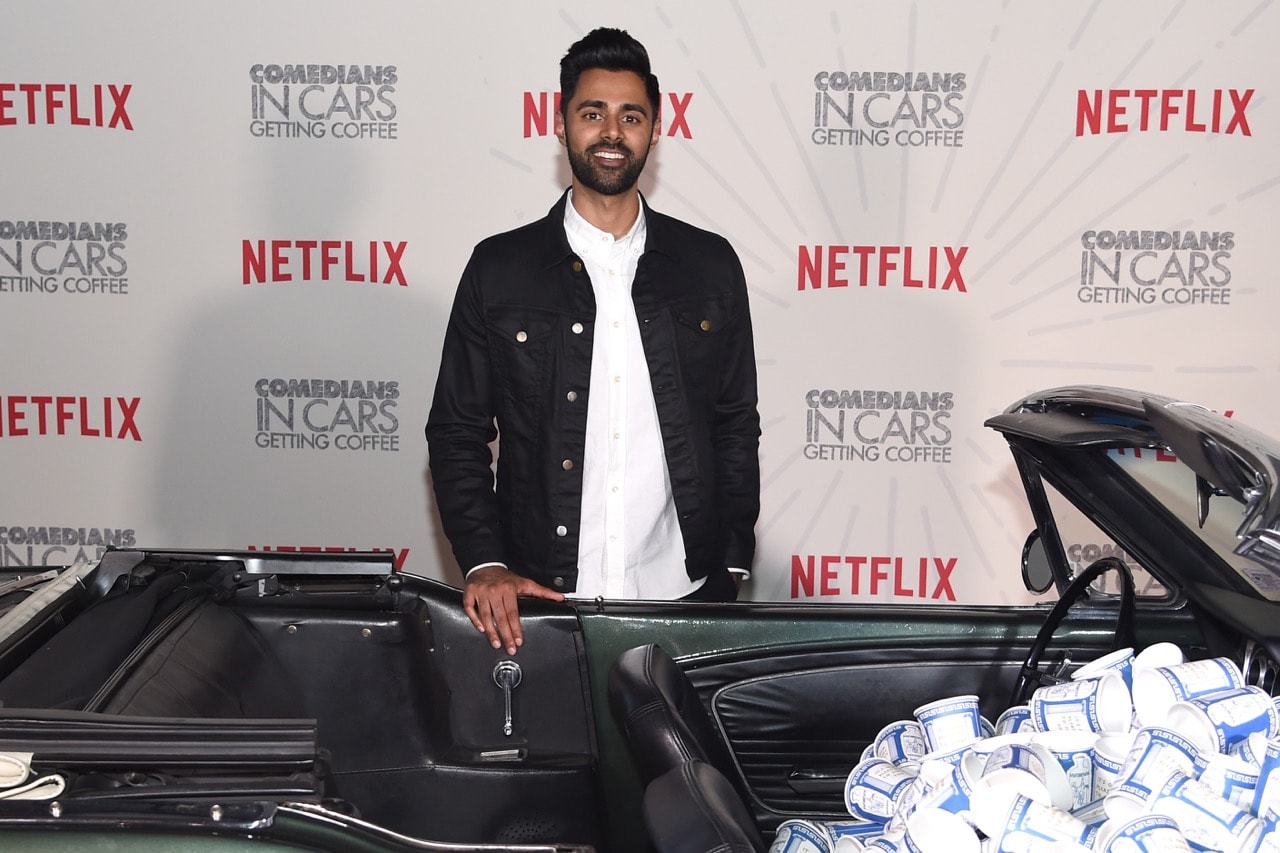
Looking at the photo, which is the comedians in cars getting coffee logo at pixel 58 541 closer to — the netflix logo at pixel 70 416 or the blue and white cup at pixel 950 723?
the netflix logo at pixel 70 416

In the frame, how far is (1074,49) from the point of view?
11.7ft

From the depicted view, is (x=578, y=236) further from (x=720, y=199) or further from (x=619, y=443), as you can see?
(x=720, y=199)

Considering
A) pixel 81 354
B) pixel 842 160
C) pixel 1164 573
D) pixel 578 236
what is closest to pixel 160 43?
pixel 81 354

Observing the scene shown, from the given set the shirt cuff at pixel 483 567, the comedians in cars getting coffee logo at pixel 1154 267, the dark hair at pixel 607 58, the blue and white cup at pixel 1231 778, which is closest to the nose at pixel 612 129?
the dark hair at pixel 607 58

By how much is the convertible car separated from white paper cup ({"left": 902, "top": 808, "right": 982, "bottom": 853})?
18 cm

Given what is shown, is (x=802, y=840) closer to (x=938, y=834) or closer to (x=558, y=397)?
(x=938, y=834)

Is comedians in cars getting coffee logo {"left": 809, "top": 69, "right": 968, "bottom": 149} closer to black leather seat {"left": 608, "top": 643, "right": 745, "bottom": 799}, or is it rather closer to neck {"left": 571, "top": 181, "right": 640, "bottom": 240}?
neck {"left": 571, "top": 181, "right": 640, "bottom": 240}

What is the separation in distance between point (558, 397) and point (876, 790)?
124 cm

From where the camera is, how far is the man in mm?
2490

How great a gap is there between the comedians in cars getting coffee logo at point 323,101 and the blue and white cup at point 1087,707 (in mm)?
2857

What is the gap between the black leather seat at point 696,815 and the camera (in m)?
1.23

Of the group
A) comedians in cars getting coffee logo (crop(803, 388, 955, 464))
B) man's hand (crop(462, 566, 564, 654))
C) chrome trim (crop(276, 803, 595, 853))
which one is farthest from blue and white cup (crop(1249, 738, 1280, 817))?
comedians in cars getting coffee logo (crop(803, 388, 955, 464))

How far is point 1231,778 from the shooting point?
1.25 m

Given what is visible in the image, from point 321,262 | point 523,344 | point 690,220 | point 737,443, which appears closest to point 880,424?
point 690,220
